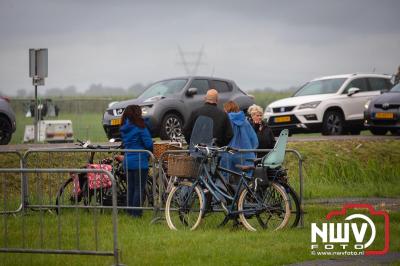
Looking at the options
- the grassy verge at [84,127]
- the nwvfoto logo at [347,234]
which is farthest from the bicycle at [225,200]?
the grassy verge at [84,127]

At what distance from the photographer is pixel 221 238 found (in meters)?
14.5

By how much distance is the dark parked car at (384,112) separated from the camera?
31391 millimetres

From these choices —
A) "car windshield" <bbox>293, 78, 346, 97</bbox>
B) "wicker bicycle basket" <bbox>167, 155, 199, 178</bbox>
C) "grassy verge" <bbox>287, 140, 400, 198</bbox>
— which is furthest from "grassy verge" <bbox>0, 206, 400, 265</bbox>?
"car windshield" <bbox>293, 78, 346, 97</bbox>

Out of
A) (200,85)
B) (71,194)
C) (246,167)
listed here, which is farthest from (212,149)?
(200,85)

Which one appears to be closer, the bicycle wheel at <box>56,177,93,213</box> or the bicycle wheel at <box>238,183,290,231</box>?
the bicycle wheel at <box>238,183,290,231</box>

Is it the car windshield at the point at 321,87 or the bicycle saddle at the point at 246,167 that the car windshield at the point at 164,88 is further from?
the bicycle saddle at the point at 246,167

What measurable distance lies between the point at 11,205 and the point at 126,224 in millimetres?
2310

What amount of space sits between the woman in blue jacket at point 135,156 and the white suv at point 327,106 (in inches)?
592

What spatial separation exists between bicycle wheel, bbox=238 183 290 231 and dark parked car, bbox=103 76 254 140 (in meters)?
13.9

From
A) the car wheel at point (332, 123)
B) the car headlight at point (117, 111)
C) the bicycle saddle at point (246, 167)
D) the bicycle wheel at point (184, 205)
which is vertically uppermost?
the car headlight at point (117, 111)

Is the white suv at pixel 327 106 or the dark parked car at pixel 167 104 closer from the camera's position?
the dark parked car at pixel 167 104

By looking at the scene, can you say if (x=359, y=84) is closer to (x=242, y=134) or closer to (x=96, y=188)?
(x=242, y=134)

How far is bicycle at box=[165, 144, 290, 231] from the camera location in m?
15.3

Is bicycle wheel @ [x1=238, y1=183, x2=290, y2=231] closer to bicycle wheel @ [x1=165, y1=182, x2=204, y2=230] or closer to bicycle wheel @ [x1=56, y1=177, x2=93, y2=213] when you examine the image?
bicycle wheel @ [x1=165, y1=182, x2=204, y2=230]
